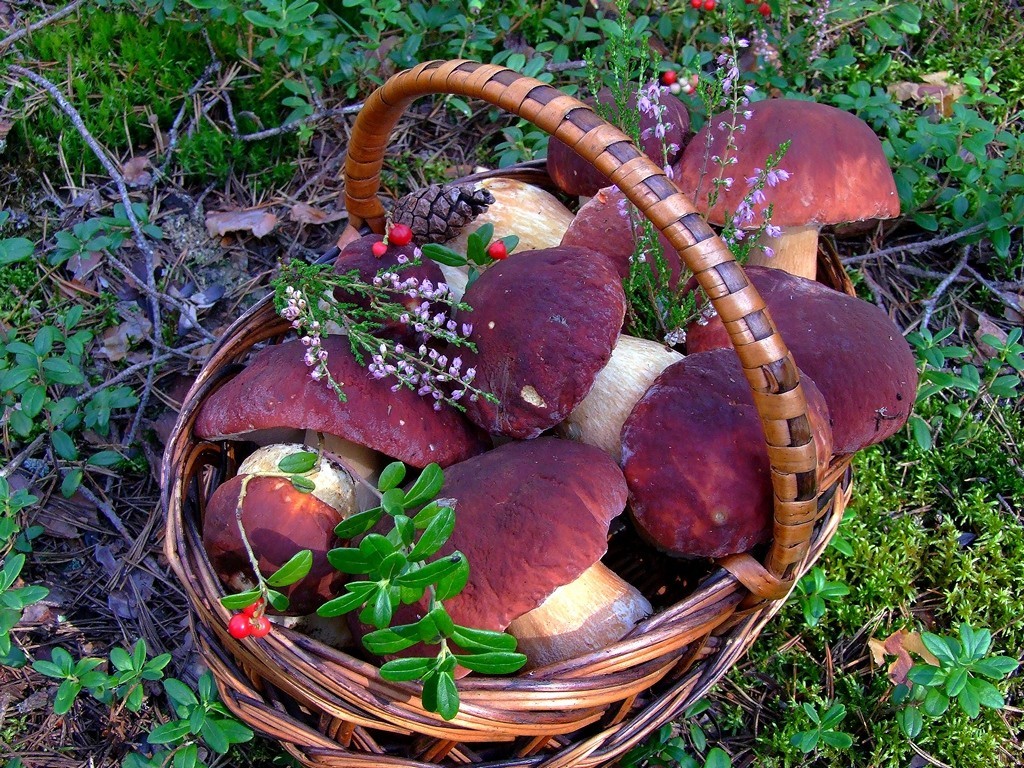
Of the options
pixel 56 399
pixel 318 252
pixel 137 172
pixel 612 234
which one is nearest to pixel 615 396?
pixel 612 234

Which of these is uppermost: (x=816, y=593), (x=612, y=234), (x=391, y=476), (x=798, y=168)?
(x=798, y=168)

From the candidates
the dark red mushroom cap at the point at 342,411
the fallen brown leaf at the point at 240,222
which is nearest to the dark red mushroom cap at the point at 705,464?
the dark red mushroom cap at the point at 342,411

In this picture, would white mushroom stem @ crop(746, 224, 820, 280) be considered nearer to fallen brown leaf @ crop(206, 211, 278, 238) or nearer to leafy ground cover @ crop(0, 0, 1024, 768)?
leafy ground cover @ crop(0, 0, 1024, 768)

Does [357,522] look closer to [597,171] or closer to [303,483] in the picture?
[303,483]

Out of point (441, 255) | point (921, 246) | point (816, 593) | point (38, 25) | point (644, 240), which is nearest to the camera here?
point (644, 240)

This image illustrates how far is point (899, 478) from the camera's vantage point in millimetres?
2396

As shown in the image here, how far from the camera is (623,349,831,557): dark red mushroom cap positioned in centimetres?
156

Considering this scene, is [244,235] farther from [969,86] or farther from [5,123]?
[969,86]

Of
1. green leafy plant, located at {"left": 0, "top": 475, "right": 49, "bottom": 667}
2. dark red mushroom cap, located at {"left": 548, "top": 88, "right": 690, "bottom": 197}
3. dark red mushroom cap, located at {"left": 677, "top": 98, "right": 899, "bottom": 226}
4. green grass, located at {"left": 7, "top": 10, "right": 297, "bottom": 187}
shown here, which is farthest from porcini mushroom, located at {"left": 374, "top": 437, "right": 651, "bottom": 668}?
green grass, located at {"left": 7, "top": 10, "right": 297, "bottom": 187}

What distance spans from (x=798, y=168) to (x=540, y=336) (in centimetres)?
80

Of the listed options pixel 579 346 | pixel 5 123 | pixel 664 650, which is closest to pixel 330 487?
pixel 579 346

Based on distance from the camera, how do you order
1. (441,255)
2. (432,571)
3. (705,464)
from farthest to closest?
(441,255)
(705,464)
(432,571)

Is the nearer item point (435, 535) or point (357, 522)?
point (435, 535)

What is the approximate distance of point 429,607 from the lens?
4.49ft
